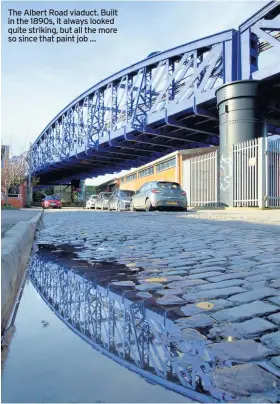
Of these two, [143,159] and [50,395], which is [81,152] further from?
[50,395]

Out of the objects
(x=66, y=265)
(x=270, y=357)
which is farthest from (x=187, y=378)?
(x=66, y=265)

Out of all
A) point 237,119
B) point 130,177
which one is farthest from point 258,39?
point 130,177

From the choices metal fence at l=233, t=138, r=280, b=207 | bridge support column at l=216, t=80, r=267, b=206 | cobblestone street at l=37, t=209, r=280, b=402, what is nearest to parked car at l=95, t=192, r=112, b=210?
bridge support column at l=216, t=80, r=267, b=206

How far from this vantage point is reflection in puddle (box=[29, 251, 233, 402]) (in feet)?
5.20

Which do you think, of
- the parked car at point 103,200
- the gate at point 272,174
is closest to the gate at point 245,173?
the gate at point 272,174

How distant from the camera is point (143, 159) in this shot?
1650 inches

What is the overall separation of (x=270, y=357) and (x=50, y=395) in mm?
1016

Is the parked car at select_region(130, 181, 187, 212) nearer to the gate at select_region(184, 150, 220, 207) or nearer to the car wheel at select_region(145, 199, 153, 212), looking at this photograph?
the car wheel at select_region(145, 199, 153, 212)

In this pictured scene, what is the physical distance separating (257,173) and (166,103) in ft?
36.6

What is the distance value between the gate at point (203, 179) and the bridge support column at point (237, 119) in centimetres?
212

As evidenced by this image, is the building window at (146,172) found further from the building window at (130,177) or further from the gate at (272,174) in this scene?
the gate at (272,174)

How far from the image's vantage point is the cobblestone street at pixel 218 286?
63.6 inches

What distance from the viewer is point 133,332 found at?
2061mm

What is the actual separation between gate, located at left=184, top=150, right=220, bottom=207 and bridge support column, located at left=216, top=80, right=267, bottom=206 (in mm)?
2120
